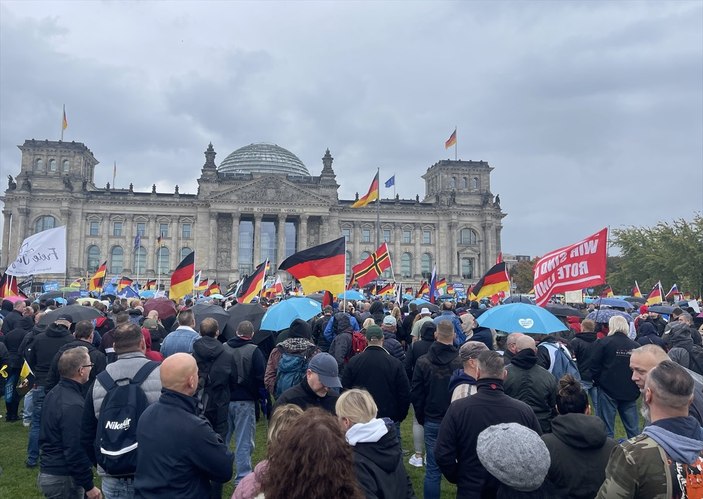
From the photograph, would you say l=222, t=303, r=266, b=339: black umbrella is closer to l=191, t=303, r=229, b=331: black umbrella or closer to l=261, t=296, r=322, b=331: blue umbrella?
l=191, t=303, r=229, b=331: black umbrella

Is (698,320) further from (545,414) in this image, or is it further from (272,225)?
(272,225)

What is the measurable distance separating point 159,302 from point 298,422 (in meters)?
10.5

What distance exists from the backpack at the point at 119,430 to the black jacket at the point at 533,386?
3.74 metres

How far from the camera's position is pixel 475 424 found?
4445 mm

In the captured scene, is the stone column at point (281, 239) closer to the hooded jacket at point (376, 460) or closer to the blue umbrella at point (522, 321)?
the blue umbrella at point (522, 321)

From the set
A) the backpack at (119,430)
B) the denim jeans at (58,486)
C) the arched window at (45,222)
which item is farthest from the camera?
the arched window at (45,222)

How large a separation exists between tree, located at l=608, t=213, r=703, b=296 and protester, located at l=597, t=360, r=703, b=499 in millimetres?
52564

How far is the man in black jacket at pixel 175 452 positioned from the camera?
12.3ft

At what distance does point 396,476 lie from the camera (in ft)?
12.3

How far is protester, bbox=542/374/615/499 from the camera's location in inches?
158

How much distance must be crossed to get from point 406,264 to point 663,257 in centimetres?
3316

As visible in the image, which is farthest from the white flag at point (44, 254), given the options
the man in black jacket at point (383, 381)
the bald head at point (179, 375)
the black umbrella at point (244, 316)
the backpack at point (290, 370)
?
the bald head at point (179, 375)

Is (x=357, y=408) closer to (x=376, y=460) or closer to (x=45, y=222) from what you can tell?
(x=376, y=460)


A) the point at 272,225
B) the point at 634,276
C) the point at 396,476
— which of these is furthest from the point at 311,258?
the point at 272,225
